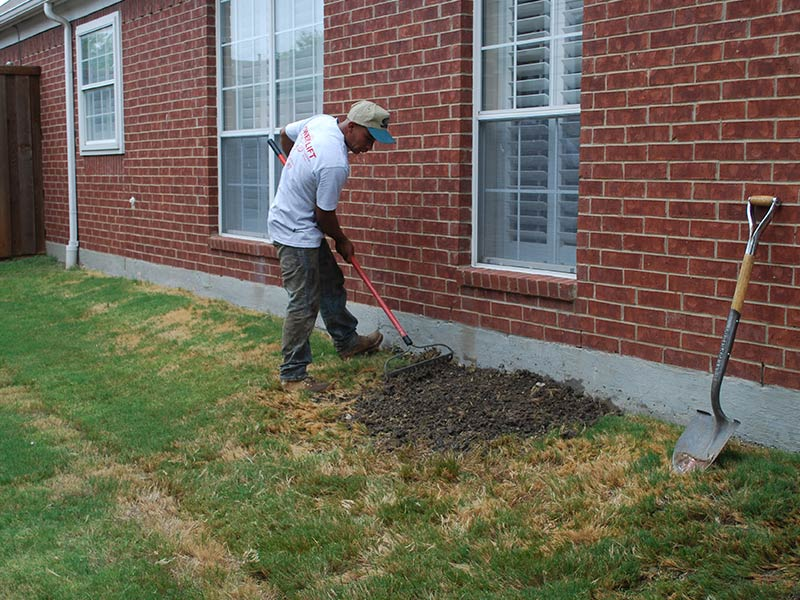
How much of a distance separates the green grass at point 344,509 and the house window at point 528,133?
1.38m

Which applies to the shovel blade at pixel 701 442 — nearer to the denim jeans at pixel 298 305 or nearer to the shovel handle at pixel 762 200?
the shovel handle at pixel 762 200

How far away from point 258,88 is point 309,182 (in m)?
3.41

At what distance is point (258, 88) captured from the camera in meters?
10.1

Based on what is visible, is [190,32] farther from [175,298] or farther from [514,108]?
[514,108]

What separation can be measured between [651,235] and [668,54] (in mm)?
1007

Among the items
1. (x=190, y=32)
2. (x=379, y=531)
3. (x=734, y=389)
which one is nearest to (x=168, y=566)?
(x=379, y=531)

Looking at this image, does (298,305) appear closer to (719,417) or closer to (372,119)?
(372,119)

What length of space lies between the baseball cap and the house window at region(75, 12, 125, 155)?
6.65m

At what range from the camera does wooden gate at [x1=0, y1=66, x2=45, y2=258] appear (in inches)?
619

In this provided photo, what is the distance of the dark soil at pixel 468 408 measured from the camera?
231 inches

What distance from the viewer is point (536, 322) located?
21.9ft

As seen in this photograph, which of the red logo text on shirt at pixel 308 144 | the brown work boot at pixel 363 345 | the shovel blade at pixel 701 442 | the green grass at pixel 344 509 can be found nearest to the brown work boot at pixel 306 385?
the green grass at pixel 344 509

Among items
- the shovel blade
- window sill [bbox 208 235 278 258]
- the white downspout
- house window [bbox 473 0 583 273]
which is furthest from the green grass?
the white downspout

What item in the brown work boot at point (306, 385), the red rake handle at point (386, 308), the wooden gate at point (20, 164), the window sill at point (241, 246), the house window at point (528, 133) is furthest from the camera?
the wooden gate at point (20, 164)
